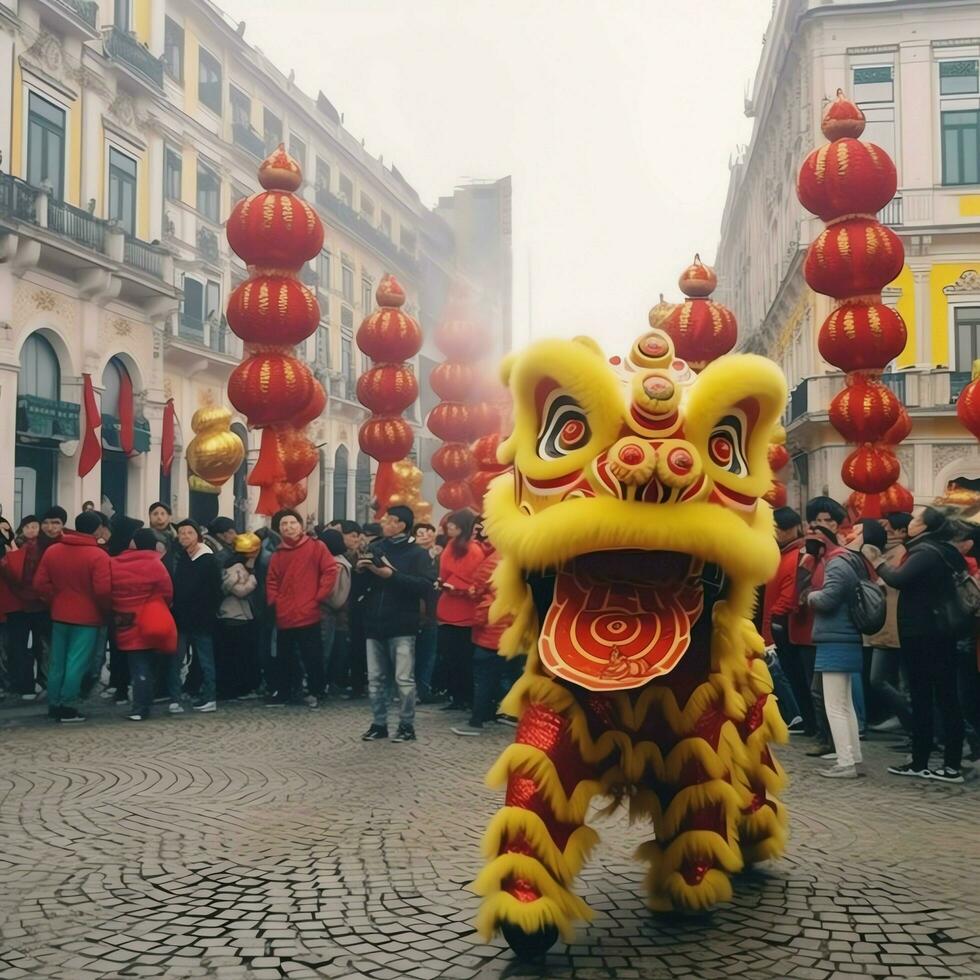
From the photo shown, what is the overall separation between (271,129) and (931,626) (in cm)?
2990

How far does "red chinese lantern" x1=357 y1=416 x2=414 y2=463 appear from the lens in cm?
1648

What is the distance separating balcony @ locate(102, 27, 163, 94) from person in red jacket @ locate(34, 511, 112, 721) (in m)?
15.7

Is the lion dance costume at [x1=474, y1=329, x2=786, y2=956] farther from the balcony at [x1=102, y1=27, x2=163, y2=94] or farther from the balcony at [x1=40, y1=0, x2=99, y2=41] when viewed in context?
the balcony at [x1=102, y1=27, x2=163, y2=94]

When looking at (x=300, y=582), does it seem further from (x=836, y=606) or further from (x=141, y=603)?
(x=836, y=606)

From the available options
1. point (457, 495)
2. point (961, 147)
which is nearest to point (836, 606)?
point (457, 495)

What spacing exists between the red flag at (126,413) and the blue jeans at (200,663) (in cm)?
1071

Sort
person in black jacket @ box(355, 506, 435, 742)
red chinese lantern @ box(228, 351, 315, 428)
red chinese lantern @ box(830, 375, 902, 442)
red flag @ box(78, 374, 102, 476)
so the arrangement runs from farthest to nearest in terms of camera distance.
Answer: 1. red flag @ box(78, 374, 102, 476)
2. red chinese lantern @ box(830, 375, 902, 442)
3. red chinese lantern @ box(228, 351, 315, 428)
4. person in black jacket @ box(355, 506, 435, 742)

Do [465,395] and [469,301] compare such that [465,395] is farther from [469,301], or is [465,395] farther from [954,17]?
[954,17]

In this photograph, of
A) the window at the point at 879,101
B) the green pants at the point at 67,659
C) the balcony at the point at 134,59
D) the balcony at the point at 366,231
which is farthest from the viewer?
the balcony at the point at 366,231

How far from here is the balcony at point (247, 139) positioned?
30.5m

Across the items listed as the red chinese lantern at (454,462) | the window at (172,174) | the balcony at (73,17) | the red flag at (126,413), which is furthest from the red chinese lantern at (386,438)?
the window at (172,174)

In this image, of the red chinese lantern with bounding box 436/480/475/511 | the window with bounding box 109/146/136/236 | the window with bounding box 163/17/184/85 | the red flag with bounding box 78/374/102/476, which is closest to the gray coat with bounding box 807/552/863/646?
the red flag with bounding box 78/374/102/476

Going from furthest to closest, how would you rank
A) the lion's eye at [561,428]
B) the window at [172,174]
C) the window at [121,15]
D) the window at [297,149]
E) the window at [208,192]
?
the window at [297,149] → the window at [208,192] → the window at [172,174] → the window at [121,15] → the lion's eye at [561,428]

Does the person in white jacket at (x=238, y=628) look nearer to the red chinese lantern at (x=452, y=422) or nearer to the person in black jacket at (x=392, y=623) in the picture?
the person in black jacket at (x=392, y=623)
